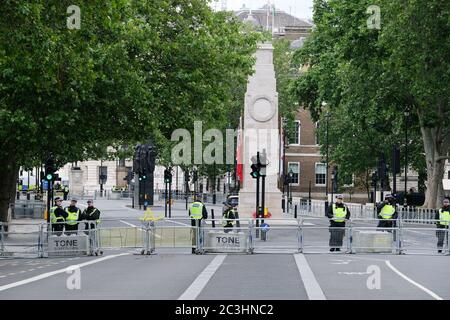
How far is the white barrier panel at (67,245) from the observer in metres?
34.8

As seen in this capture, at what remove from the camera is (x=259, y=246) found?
35406mm

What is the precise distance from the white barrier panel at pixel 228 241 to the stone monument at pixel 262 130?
2233 centimetres

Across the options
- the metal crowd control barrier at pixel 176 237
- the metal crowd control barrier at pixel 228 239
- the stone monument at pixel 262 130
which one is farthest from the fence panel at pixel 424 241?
the stone monument at pixel 262 130

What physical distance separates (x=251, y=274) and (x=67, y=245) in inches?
426

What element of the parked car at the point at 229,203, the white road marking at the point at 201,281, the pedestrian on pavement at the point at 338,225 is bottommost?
the white road marking at the point at 201,281

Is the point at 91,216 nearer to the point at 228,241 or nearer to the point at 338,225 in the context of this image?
the point at 228,241

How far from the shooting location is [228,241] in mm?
34938

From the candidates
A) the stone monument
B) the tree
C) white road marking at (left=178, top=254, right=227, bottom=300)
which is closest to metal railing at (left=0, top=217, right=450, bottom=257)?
white road marking at (left=178, top=254, right=227, bottom=300)

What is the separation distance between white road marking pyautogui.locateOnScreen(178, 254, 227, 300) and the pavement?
0.02 meters

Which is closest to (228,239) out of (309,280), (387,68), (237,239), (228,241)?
(228,241)

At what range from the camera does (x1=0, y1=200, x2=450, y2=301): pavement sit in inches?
791

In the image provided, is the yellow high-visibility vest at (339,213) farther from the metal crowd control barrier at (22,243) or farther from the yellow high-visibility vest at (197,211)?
the metal crowd control barrier at (22,243)

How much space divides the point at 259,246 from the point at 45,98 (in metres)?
9.30
